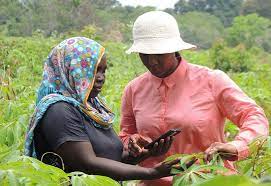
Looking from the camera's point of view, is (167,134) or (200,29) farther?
(200,29)

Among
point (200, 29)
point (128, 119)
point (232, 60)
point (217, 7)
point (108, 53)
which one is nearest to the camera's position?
point (128, 119)

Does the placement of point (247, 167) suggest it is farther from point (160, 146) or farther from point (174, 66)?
point (174, 66)

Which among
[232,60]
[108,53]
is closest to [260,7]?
[232,60]

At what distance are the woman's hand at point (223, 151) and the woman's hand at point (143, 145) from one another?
0.27 m

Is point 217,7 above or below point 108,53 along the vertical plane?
below

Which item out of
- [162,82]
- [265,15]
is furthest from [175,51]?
[265,15]

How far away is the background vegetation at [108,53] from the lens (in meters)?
1.54

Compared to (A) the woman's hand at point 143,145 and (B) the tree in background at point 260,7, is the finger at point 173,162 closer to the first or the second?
(A) the woman's hand at point 143,145

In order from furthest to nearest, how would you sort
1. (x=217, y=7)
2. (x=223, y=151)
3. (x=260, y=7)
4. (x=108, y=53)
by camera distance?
(x=217, y=7) < (x=260, y=7) < (x=108, y=53) < (x=223, y=151)

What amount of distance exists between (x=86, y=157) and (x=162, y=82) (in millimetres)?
517

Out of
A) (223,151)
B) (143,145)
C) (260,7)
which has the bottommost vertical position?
(260,7)

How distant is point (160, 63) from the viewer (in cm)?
218

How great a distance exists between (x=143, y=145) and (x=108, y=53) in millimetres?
10633

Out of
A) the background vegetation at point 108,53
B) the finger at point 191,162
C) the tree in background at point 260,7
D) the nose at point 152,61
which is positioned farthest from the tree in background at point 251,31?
the finger at point 191,162
